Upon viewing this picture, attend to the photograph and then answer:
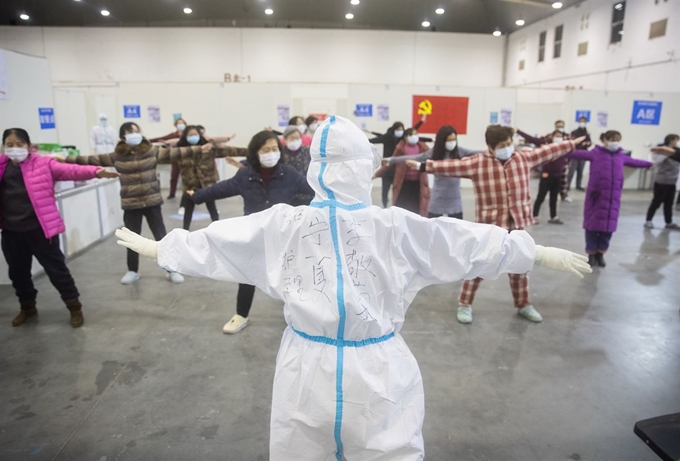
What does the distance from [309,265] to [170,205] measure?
7353 mm

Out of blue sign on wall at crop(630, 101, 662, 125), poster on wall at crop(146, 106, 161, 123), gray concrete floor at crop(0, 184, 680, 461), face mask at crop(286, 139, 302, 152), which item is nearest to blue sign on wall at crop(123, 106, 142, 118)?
poster on wall at crop(146, 106, 161, 123)

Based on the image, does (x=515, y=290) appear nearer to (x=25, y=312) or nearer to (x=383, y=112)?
(x=25, y=312)

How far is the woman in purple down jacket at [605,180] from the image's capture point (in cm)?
473

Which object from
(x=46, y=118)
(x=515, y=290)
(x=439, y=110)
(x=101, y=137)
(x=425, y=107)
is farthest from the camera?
(x=439, y=110)

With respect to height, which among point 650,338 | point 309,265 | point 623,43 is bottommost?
point 650,338

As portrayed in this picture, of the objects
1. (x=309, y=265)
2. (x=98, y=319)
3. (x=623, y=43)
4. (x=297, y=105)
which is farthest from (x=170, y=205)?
(x=623, y=43)

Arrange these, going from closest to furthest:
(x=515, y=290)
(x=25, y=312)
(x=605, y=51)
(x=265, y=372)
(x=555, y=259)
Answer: (x=555, y=259) → (x=265, y=372) → (x=25, y=312) → (x=515, y=290) → (x=605, y=51)

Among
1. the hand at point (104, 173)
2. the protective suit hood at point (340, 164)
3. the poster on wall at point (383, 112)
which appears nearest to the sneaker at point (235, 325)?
the hand at point (104, 173)

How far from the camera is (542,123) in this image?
12.3 m

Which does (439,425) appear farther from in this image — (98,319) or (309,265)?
(98,319)

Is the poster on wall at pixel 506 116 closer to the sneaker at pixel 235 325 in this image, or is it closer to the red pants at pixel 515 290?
the red pants at pixel 515 290

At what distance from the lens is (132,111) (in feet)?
34.8

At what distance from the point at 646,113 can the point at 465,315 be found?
994 centimetres

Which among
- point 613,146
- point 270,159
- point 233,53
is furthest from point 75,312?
point 233,53
